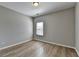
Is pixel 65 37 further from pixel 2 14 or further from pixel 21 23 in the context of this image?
pixel 2 14

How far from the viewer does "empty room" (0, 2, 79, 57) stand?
2.84m

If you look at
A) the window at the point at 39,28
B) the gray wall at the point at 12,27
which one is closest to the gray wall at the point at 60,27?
the window at the point at 39,28

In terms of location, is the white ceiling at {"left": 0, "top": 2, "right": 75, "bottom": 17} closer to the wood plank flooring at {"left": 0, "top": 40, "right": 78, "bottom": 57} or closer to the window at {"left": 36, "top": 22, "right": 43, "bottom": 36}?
the window at {"left": 36, "top": 22, "right": 43, "bottom": 36}

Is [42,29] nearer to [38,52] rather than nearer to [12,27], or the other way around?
[12,27]

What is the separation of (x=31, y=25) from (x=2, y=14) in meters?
2.73

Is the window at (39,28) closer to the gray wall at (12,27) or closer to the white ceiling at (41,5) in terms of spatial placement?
the gray wall at (12,27)

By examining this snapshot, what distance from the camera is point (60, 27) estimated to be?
12.6 feet

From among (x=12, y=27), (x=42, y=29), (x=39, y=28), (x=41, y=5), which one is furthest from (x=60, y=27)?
(x=12, y=27)

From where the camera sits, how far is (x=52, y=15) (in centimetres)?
432

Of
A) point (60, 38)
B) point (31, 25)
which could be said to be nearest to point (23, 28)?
point (31, 25)

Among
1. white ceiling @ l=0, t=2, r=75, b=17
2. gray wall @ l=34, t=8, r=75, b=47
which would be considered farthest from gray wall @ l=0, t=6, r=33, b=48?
gray wall @ l=34, t=8, r=75, b=47

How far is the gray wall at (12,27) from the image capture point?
10.6ft

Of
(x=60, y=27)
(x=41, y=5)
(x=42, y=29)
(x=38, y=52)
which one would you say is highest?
(x=41, y=5)

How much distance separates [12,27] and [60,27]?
9.29 ft
